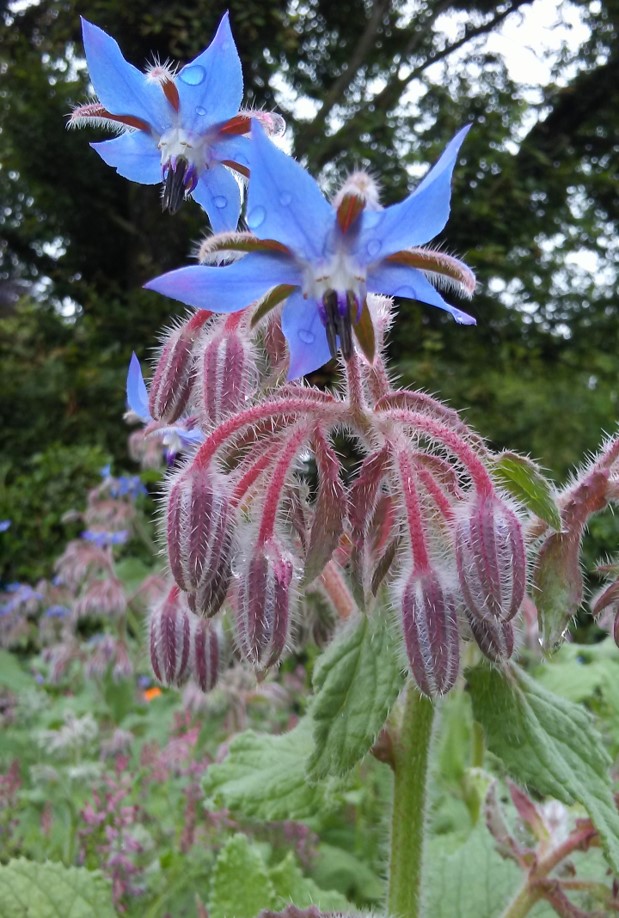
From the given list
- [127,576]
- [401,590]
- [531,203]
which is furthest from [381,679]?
[531,203]

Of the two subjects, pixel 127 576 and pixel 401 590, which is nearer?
pixel 401 590

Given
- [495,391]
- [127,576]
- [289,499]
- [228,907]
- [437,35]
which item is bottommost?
[228,907]

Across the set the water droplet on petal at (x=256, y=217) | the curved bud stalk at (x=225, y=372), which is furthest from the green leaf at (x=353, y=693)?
the water droplet on petal at (x=256, y=217)

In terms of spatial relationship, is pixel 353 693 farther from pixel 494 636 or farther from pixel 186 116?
pixel 186 116

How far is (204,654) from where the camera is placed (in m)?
0.82

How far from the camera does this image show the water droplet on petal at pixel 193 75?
0.70m

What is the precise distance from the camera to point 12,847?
5.15 ft

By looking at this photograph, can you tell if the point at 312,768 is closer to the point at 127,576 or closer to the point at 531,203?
the point at 127,576

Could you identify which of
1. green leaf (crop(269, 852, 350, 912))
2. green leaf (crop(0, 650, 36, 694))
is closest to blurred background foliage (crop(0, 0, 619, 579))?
green leaf (crop(0, 650, 36, 694))

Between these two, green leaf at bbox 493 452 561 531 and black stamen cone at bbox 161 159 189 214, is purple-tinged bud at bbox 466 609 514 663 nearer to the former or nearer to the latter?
green leaf at bbox 493 452 561 531

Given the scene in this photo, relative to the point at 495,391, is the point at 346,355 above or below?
below

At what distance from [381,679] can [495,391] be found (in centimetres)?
499

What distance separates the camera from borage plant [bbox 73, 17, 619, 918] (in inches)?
23.1

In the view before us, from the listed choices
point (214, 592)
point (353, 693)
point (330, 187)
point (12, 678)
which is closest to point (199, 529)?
point (214, 592)
